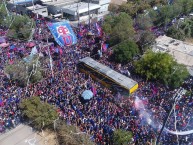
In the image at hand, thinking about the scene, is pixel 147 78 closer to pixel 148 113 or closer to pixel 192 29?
pixel 148 113

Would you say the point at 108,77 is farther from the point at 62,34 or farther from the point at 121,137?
the point at 62,34

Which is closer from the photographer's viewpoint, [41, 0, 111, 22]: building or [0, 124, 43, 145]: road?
[0, 124, 43, 145]: road

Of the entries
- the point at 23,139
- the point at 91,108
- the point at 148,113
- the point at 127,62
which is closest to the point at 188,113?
the point at 148,113

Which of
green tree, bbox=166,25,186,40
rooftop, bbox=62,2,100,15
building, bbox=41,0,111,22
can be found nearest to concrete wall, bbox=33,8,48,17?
building, bbox=41,0,111,22

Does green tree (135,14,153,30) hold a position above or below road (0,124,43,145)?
above

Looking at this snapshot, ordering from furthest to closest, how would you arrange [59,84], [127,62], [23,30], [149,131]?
[23,30], [127,62], [59,84], [149,131]

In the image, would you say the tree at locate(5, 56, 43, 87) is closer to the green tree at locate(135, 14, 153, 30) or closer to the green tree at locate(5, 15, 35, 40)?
the green tree at locate(5, 15, 35, 40)

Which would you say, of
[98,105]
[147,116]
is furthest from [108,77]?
[147,116]

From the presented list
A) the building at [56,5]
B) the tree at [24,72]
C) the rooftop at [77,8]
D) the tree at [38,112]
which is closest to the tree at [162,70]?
the tree at [24,72]
